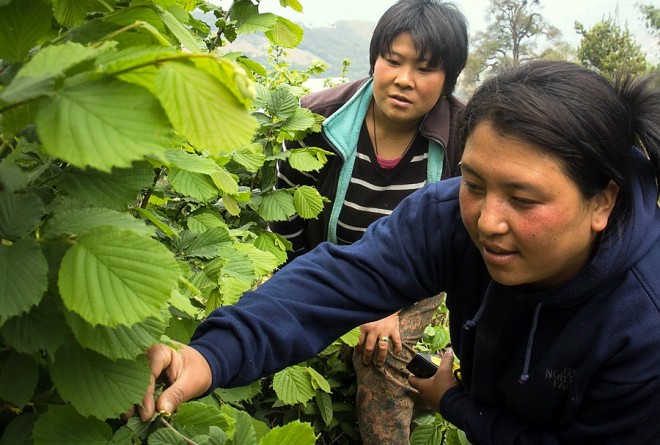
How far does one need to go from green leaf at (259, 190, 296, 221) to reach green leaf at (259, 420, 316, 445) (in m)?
1.17

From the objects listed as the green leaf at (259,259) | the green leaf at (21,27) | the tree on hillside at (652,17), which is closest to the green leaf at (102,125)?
the green leaf at (21,27)

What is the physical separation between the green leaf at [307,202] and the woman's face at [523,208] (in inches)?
33.1

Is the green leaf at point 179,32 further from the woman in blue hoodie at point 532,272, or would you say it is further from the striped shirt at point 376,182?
the striped shirt at point 376,182

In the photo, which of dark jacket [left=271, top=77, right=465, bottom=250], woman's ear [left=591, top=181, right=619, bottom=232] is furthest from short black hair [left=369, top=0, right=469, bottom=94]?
woman's ear [left=591, top=181, right=619, bottom=232]

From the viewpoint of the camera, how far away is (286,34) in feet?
5.60

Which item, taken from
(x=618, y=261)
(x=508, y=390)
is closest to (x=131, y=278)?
(x=618, y=261)

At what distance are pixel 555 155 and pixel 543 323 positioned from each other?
18.2 inches

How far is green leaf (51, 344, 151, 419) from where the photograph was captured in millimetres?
800

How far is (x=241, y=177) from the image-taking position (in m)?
2.38

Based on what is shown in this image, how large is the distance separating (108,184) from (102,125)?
0.75 feet

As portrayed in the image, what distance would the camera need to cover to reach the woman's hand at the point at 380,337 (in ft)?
8.21

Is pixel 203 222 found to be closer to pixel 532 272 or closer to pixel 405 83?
pixel 532 272

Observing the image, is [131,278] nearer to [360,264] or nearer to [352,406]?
[360,264]

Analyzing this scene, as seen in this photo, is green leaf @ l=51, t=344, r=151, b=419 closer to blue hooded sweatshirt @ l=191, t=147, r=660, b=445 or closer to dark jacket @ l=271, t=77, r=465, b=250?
blue hooded sweatshirt @ l=191, t=147, r=660, b=445
